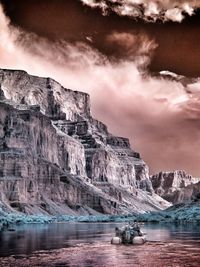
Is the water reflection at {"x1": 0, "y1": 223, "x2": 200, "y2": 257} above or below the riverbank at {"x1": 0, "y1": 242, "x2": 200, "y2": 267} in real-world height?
above

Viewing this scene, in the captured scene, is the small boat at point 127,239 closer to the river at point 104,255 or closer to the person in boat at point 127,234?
the person in boat at point 127,234

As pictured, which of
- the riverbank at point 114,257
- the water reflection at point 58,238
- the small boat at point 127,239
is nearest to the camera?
the riverbank at point 114,257

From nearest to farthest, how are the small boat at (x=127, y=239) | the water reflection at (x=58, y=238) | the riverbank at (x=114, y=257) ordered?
the riverbank at (x=114, y=257) < the water reflection at (x=58, y=238) < the small boat at (x=127, y=239)

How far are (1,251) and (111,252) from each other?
9.95 metres

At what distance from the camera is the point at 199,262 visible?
40.9 metres

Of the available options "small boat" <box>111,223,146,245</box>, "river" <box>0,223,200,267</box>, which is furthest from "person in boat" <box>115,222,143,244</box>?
"river" <box>0,223,200,267</box>

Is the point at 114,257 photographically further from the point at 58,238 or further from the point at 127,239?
the point at 58,238

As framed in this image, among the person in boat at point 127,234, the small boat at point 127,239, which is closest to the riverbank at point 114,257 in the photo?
the small boat at point 127,239

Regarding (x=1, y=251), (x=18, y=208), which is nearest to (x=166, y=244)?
(x=1, y=251)

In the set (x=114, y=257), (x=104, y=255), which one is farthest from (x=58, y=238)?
(x=114, y=257)

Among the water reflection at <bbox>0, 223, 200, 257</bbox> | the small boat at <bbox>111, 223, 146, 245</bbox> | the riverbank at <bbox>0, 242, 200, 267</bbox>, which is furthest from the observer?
the small boat at <bbox>111, 223, 146, 245</bbox>

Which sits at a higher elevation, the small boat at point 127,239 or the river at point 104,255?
the small boat at point 127,239

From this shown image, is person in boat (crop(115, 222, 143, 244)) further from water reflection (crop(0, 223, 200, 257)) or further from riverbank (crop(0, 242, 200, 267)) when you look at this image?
water reflection (crop(0, 223, 200, 257))

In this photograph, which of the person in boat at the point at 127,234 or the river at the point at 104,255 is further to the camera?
the person in boat at the point at 127,234
